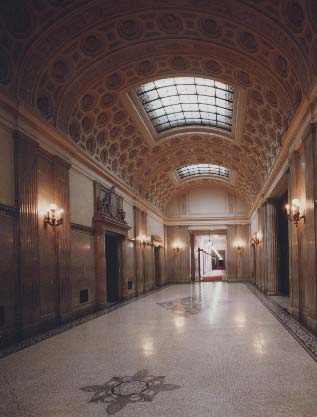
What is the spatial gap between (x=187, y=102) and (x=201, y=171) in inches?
435

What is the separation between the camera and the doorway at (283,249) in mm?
17781

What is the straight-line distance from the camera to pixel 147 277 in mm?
21750

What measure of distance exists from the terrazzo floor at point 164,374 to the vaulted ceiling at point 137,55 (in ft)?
18.4

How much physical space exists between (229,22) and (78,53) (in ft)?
12.8

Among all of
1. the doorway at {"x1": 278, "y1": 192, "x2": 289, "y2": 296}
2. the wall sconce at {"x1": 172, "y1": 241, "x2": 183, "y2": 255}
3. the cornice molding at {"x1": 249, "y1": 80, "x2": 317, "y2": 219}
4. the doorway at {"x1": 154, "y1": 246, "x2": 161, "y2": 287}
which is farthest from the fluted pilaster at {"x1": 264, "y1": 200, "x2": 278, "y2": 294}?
the wall sconce at {"x1": 172, "y1": 241, "x2": 183, "y2": 255}

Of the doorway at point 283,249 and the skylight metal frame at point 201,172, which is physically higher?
the skylight metal frame at point 201,172

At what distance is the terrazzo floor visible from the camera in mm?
4352

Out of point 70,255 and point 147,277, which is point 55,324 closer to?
point 70,255

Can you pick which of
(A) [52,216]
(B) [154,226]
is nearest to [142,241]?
(B) [154,226]

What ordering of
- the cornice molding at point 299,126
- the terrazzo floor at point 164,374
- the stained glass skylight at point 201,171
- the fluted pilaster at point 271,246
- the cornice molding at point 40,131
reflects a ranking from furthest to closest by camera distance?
the stained glass skylight at point 201,171 < the fluted pilaster at point 271,246 < the cornice molding at point 299,126 < the cornice molding at point 40,131 < the terrazzo floor at point 164,374

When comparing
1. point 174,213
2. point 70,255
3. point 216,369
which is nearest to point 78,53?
point 70,255

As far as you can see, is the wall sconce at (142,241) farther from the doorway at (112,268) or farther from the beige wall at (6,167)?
the beige wall at (6,167)

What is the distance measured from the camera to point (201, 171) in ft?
89.1

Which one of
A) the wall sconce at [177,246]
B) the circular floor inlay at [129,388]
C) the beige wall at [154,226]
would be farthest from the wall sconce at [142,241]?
the circular floor inlay at [129,388]
